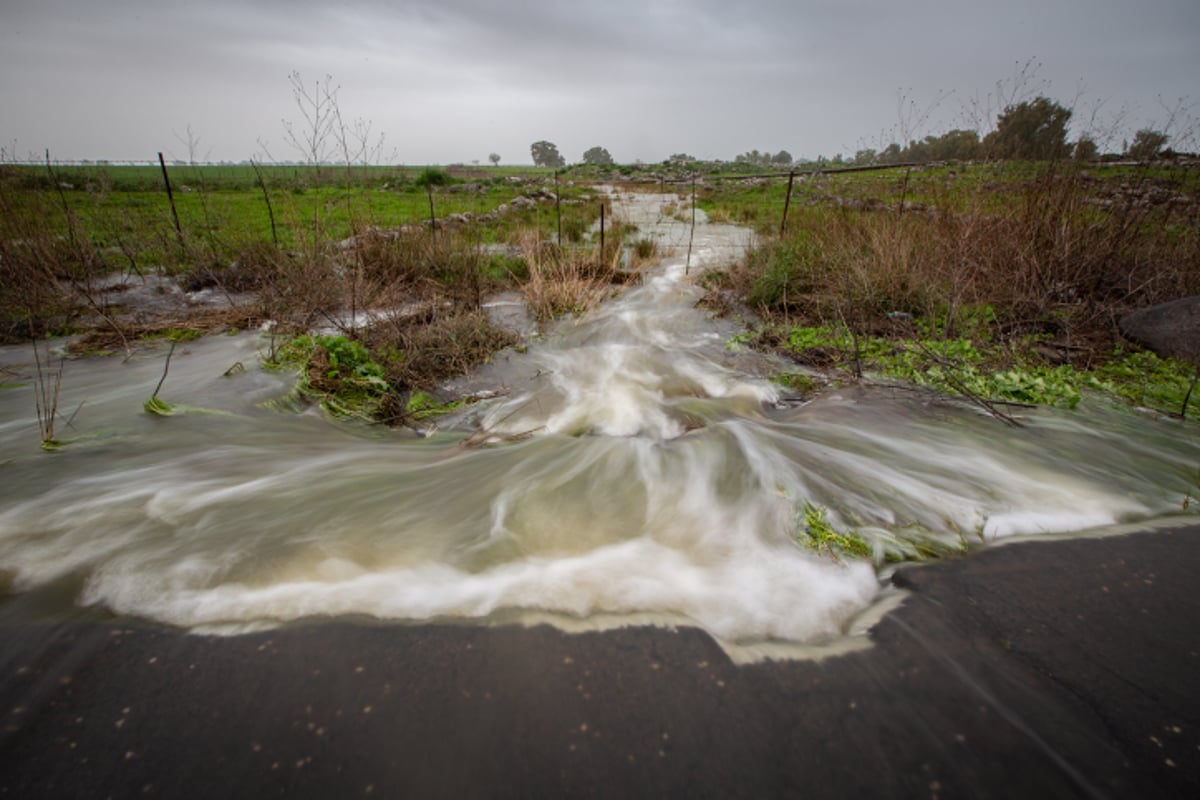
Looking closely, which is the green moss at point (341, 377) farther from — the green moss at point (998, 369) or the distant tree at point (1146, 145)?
the distant tree at point (1146, 145)

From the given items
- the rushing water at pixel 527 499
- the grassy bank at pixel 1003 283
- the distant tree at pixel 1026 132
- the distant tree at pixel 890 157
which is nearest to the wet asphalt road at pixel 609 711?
the rushing water at pixel 527 499

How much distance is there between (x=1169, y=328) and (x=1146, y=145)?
2.89m

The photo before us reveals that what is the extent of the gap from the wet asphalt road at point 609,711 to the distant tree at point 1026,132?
668cm

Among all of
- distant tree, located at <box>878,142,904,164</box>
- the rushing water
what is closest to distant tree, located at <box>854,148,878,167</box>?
distant tree, located at <box>878,142,904,164</box>

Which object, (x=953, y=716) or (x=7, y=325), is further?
(x=7, y=325)

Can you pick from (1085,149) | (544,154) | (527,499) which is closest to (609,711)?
(527,499)

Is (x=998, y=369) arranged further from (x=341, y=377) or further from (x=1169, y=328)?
(x=341, y=377)

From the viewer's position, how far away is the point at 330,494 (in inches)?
117

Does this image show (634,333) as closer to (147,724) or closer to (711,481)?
(711,481)

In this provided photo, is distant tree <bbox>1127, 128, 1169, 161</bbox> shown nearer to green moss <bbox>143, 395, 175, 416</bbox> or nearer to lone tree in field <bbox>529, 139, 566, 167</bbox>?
green moss <bbox>143, 395, 175, 416</bbox>

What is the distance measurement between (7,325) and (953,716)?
393 inches

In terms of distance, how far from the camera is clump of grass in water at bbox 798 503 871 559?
2445 millimetres

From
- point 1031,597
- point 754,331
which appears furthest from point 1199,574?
point 754,331

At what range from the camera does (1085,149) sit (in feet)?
19.6
